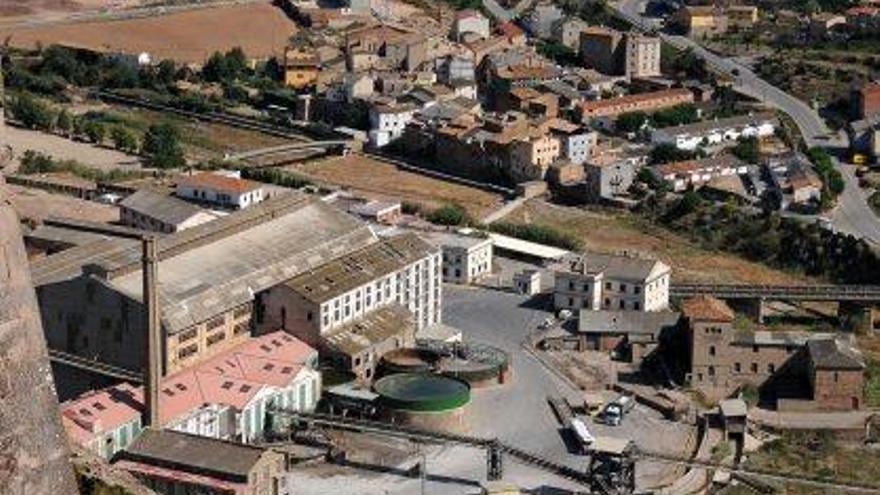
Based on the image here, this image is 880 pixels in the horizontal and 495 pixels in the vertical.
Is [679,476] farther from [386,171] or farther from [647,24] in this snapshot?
[647,24]

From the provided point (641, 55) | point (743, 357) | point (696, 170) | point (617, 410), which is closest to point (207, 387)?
point (617, 410)

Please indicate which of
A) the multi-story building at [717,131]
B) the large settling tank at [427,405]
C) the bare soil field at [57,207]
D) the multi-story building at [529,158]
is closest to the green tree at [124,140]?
the bare soil field at [57,207]

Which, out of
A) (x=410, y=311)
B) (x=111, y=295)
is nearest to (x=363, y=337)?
(x=410, y=311)

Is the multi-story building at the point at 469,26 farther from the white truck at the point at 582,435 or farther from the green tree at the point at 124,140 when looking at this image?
the white truck at the point at 582,435

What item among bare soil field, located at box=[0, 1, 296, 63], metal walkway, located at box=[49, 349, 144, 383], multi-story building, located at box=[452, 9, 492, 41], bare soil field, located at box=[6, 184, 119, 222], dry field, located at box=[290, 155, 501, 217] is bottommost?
dry field, located at box=[290, 155, 501, 217]

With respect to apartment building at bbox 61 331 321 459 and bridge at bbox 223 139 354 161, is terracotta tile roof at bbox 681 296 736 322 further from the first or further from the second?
bridge at bbox 223 139 354 161

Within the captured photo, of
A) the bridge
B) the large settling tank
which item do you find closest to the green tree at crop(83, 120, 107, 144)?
the bridge
